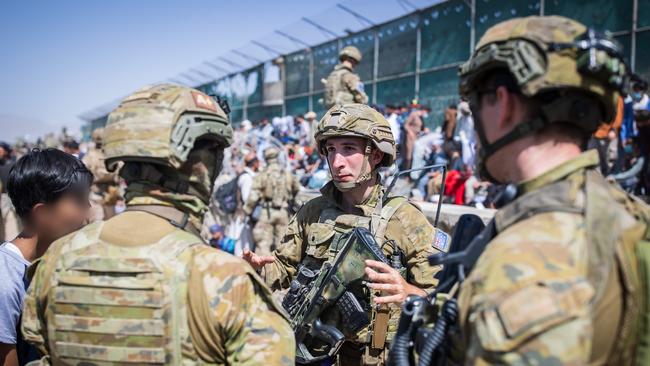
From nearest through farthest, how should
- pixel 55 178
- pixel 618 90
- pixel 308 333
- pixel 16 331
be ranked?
pixel 618 90 < pixel 16 331 < pixel 55 178 < pixel 308 333

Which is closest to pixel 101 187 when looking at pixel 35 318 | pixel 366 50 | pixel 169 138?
pixel 35 318

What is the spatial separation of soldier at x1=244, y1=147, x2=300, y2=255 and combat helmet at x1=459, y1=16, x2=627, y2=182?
7712 millimetres

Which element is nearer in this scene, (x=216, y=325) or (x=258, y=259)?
(x=216, y=325)

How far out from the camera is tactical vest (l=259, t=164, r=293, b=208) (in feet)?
29.7

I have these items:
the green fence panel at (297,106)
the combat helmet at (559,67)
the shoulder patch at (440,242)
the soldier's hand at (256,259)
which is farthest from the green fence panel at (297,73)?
the combat helmet at (559,67)

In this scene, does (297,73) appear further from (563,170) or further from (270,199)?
(563,170)

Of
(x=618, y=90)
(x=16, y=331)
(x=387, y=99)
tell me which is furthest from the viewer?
(x=387, y=99)

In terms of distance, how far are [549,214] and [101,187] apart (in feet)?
27.7

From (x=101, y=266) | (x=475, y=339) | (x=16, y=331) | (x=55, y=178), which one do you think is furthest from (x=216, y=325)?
(x=55, y=178)

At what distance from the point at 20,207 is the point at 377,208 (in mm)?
1804

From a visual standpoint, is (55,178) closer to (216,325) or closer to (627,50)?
(216,325)

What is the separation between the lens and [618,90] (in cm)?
147

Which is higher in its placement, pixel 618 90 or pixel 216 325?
pixel 618 90

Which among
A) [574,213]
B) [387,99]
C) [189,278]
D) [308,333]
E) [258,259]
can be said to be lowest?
[308,333]
